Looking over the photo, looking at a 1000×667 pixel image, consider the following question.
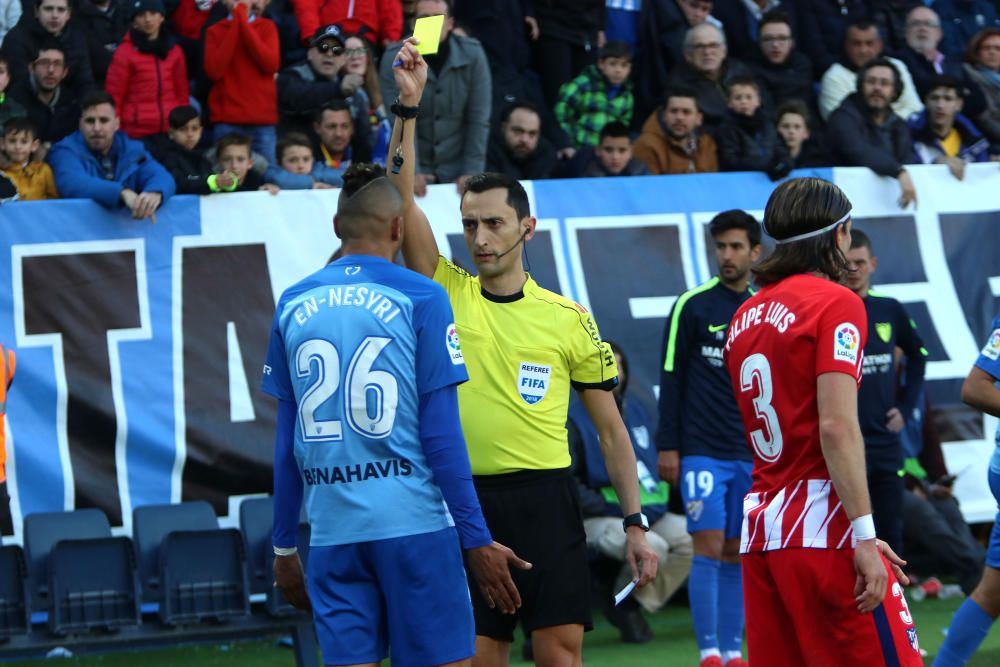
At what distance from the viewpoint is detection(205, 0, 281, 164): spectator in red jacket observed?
35.1 feet

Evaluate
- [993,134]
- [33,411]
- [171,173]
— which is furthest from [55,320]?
[993,134]

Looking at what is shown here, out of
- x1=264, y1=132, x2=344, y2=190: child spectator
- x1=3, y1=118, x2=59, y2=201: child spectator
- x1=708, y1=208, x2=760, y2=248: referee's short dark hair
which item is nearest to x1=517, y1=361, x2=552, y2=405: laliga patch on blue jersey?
x1=708, y1=208, x2=760, y2=248: referee's short dark hair

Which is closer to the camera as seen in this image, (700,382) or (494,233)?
(494,233)

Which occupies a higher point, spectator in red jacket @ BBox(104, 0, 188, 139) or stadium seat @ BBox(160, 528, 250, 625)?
spectator in red jacket @ BBox(104, 0, 188, 139)

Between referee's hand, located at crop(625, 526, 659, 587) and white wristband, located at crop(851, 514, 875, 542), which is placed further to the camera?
referee's hand, located at crop(625, 526, 659, 587)

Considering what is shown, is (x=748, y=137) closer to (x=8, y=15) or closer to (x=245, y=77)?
(x=245, y=77)

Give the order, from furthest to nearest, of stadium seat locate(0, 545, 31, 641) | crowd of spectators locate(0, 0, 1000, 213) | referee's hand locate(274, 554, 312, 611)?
crowd of spectators locate(0, 0, 1000, 213) → stadium seat locate(0, 545, 31, 641) → referee's hand locate(274, 554, 312, 611)

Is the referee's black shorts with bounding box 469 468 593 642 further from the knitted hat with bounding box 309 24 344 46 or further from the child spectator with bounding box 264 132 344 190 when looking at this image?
the knitted hat with bounding box 309 24 344 46

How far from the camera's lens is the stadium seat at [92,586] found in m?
7.48

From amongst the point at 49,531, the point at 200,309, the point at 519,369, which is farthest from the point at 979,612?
the point at 200,309

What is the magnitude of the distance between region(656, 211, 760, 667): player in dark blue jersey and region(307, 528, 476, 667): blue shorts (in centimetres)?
351

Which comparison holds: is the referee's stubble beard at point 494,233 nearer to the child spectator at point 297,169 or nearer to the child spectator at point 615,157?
the child spectator at point 297,169

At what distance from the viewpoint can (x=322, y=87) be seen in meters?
11.0

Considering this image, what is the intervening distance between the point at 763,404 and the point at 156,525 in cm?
458
